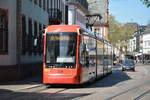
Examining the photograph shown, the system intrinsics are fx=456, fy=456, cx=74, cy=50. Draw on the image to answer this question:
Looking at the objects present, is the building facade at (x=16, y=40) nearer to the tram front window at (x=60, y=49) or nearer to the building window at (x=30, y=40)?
the building window at (x=30, y=40)

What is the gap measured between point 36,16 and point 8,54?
1126cm

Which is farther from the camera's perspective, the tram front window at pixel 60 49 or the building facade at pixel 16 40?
the building facade at pixel 16 40

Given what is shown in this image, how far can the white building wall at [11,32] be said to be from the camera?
1196 inches

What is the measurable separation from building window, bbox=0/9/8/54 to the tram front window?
6.19 m

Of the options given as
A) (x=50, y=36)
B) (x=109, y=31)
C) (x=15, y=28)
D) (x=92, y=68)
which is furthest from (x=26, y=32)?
(x=109, y=31)

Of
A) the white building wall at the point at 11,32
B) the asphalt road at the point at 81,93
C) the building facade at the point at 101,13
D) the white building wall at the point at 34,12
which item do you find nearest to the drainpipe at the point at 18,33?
the white building wall at the point at 11,32

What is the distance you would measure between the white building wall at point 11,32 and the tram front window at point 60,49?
646cm

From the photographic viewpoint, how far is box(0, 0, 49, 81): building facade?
30125mm

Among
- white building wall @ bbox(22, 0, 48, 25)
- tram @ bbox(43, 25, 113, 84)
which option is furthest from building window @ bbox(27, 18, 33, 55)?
tram @ bbox(43, 25, 113, 84)

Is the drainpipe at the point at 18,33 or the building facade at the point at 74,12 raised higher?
the building facade at the point at 74,12

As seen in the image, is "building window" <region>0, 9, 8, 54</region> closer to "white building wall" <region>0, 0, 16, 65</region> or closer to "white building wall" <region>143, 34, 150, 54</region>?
"white building wall" <region>0, 0, 16, 65</region>

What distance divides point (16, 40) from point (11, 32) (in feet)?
3.09

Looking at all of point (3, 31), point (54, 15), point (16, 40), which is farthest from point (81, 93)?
point (54, 15)

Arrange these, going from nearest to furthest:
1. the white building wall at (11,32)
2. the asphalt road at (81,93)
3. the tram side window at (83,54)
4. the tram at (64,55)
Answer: the asphalt road at (81,93) < the tram at (64,55) < the tram side window at (83,54) < the white building wall at (11,32)
